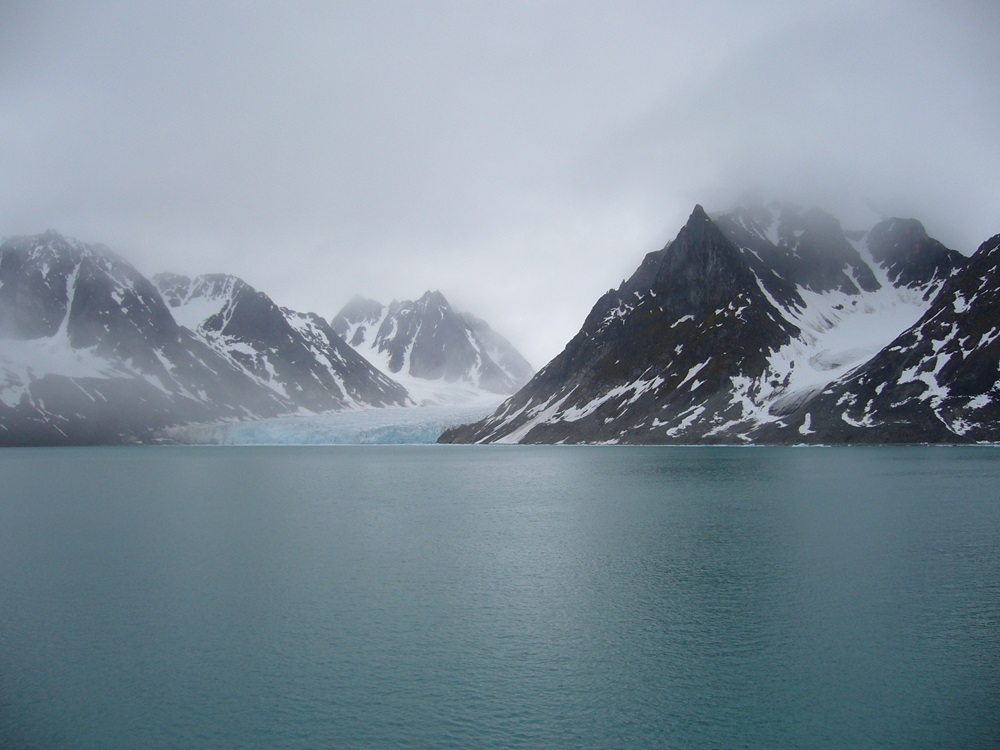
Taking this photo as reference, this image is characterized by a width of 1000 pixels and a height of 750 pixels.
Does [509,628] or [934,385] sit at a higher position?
[934,385]

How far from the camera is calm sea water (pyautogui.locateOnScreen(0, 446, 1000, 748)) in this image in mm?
19562

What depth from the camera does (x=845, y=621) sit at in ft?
92.2

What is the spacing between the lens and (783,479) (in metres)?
85.0

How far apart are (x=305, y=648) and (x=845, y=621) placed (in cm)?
2252

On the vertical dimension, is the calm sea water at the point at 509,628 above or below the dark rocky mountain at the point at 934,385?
below

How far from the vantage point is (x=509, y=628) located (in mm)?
27734

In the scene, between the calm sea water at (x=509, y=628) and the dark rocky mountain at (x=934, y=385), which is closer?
the calm sea water at (x=509, y=628)

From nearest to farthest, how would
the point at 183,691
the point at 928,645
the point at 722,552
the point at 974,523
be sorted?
the point at 183,691 → the point at 928,645 → the point at 722,552 → the point at 974,523

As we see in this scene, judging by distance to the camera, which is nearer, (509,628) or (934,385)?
(509,628)

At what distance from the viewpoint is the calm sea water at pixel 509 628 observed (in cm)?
1956

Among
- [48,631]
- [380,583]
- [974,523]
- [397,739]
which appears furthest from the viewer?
[974,523]

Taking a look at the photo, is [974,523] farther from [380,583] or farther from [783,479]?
[380,583]

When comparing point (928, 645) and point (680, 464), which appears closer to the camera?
point (928, 645)

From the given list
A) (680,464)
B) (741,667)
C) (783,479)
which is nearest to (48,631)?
(741,667)
